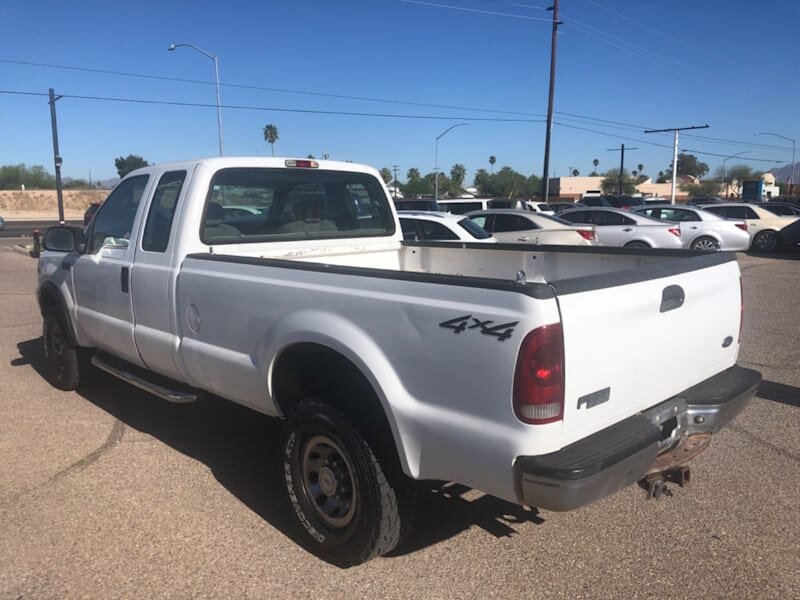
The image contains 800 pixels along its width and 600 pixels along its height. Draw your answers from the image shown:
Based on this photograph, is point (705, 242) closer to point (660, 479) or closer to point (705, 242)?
point (705, 242)

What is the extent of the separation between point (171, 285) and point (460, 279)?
231 cm

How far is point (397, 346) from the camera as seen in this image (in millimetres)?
2752

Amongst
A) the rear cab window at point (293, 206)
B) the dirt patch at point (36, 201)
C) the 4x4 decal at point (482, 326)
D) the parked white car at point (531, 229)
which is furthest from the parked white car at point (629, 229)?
the dirt patch at point (36, 201)

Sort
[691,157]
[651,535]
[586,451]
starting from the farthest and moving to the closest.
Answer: [691,157] → [651,535] → [586,451]

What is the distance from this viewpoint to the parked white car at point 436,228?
1017 centimetres

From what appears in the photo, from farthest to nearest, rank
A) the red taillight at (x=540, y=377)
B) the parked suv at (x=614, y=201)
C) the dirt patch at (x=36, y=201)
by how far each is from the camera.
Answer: the dirt patch at (x=36, y=201) → the parked suv at (x=614, y=201) → the red taillight at (x=540, y=377)

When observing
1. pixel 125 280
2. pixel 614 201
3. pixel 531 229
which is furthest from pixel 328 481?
pixel 614 201

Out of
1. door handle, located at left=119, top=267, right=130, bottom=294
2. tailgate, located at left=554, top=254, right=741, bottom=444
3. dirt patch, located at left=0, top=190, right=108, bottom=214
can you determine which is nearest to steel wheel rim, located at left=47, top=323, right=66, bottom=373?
door handle, located at left=119, top=267, right=130, bottom=294

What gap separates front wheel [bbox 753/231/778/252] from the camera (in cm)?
1978

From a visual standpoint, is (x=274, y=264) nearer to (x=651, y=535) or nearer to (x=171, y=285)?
(x=171, y=285)

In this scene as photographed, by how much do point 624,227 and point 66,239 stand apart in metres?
13.9

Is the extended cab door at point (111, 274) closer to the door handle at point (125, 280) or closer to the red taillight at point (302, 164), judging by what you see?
the door handle at point (125, 280)

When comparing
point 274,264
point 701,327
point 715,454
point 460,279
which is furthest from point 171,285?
point 715,454

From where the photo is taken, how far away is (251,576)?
10.3 feet
